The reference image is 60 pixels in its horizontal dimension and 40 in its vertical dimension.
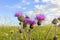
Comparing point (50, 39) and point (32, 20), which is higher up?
point (32, 20)

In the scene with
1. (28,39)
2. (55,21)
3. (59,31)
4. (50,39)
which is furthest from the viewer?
(59,31)

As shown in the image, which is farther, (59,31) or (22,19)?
(59,31)

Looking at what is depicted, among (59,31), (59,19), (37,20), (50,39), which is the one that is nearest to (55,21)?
(59,19)

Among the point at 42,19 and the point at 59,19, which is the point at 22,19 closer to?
the point at 42,19

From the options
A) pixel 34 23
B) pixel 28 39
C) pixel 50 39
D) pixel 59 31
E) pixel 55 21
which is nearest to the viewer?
pixel 28 39

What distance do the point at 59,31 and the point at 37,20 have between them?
594cm

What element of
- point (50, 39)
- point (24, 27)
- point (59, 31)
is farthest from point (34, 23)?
point (59, 31)

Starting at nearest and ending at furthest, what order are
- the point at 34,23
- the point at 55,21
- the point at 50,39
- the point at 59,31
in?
the point at 34,23 < the point at 55,21 < the point at 50,39 < the point at 59,31

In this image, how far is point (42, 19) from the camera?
263 centimetres

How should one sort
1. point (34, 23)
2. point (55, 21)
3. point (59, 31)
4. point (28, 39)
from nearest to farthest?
point (28, 39), point (34, 23), point (55, 21), point (59, 31)

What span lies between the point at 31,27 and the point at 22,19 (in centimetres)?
15

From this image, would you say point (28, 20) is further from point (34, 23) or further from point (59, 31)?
point (59, 31)

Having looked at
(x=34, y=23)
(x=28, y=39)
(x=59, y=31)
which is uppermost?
(x=34, y=23)

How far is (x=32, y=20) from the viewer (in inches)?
98.4
